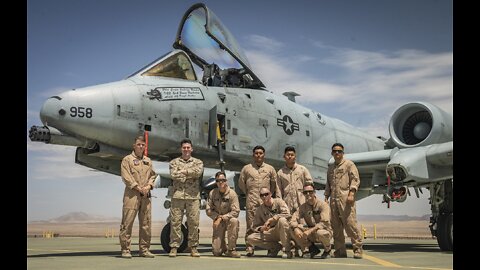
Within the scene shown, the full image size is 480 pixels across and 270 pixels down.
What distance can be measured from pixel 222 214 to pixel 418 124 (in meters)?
5.03

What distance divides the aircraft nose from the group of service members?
137 cm

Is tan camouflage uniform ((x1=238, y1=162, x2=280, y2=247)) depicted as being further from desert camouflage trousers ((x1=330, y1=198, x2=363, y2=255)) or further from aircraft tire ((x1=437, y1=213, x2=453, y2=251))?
aircraft tire ((x1=437, y1=213, x2=453, y2=251))

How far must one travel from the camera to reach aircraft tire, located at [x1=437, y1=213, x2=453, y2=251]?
438 inches

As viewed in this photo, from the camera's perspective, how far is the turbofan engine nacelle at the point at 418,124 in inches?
430

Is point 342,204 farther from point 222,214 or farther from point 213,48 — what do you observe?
point 213,48

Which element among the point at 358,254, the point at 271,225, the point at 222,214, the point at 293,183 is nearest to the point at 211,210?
the point at 222,214

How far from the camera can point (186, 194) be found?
341 inches

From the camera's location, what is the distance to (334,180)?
8.95 meters

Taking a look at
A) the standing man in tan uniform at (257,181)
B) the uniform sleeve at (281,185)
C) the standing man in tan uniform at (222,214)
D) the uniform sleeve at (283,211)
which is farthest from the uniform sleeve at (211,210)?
the uniform sleeve at (281,185)
